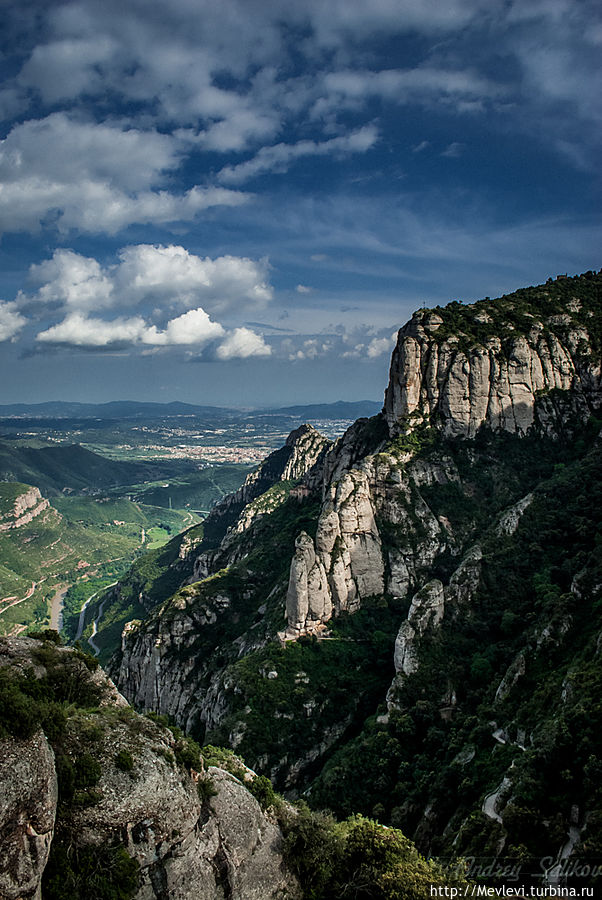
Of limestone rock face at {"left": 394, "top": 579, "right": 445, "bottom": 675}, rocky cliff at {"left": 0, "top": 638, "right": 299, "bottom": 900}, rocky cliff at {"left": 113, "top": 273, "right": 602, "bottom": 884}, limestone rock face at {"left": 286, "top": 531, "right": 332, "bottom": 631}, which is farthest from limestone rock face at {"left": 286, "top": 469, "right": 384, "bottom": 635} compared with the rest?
rocky cliff at {"left": 0, "top": 638, "right": 299, "bottom": 900}

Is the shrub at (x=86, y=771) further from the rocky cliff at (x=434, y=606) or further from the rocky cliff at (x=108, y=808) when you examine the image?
the rocky cliff at (x=434, y=606)

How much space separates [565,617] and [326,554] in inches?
1307

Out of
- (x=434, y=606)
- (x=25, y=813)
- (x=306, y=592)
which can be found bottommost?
(x=306, y=592)

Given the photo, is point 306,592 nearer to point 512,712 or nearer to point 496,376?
point 512,712

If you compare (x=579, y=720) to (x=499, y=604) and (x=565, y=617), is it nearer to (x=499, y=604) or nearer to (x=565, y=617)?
(x=565, y=617)

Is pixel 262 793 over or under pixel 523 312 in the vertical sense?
under

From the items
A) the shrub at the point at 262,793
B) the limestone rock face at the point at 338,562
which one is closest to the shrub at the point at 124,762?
Answer: the shrub at the point at 262,793

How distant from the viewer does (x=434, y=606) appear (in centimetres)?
5981

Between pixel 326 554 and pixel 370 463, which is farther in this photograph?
pixel 370 463

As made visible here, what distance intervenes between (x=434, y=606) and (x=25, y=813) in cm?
4788

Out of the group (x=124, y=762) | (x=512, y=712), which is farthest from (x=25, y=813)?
(x=512, y=712)

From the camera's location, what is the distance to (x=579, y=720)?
34.2 m

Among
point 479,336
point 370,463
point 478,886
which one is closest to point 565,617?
point 478,886

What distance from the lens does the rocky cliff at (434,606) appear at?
4228cm
